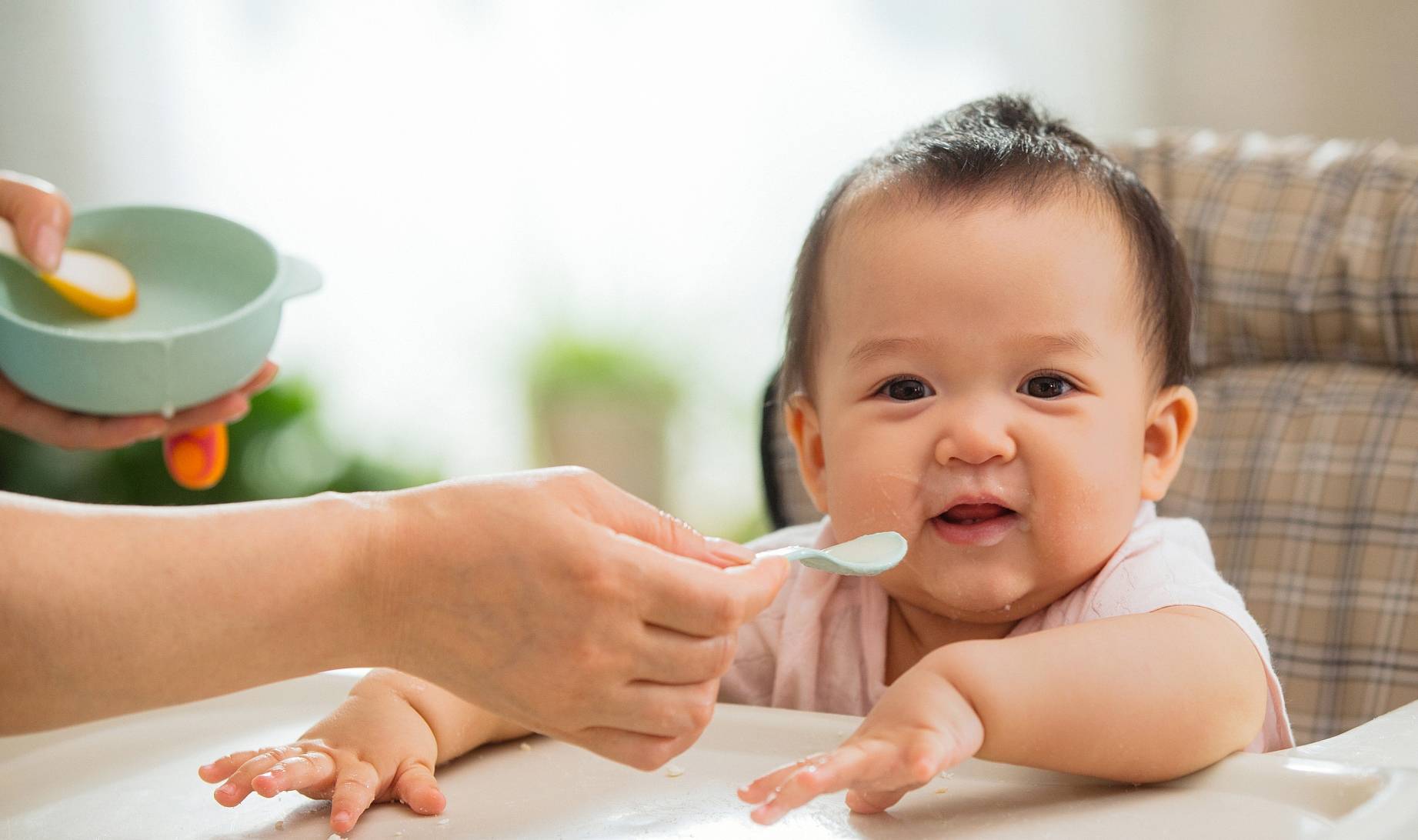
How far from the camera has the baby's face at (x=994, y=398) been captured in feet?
3.34

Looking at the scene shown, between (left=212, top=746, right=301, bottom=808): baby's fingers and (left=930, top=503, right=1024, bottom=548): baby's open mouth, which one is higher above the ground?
(left=930, top=503, right=1024, bottom=548): baby's open mouth

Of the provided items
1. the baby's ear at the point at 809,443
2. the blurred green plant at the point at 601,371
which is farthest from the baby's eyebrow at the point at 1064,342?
the blurred green plant at the point at 601,371

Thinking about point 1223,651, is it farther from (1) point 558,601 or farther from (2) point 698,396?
(2) point 698,396

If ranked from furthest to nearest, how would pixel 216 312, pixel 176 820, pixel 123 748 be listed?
1. pixel 216 312
2. pixel 123 748
3. pixel 176 820

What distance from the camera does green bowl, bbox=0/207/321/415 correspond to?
3.64ft

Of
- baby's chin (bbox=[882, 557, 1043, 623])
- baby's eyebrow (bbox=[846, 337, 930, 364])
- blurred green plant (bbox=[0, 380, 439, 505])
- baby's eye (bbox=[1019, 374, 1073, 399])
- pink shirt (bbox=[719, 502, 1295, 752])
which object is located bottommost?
blurred green plant (bbox=[0, 380, 439, 505])

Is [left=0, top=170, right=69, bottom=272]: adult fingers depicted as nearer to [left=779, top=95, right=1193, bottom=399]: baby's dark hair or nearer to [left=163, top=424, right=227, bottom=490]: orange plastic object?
[left=163, top=424, right=227, bottom=490]: orange plastic object

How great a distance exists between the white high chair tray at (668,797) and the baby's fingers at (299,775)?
0.7 inches

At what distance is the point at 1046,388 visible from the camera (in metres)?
1.04

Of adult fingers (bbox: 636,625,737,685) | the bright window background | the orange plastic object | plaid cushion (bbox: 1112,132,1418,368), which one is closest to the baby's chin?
adult fingers (bbox: 636,625,737,685)

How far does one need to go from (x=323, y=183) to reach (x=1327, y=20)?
2.13 meters

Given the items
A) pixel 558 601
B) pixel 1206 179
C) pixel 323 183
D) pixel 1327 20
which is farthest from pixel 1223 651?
pixel 323 183

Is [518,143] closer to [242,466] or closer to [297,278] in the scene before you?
[242,466]

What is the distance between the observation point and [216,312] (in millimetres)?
1272
